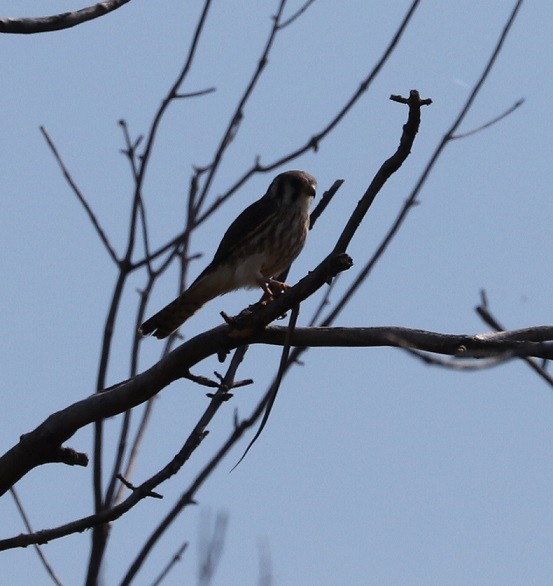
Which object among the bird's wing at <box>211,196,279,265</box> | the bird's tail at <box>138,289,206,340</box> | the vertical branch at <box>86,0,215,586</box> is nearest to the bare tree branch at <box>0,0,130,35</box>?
the vertical branch at <box>86,0,215,586</box>

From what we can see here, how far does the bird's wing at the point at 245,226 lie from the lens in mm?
5730

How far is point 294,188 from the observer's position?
232 inches

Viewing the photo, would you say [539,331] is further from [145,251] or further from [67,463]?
[145,251]

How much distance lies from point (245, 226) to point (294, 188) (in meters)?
0.33

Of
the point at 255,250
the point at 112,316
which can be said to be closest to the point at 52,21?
the point at 112,316

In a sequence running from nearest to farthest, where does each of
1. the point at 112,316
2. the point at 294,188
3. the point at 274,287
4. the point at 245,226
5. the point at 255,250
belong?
the point at 112,316
the point at 274,287
the point at 255,250
the point at 245,226
the point at 294,188

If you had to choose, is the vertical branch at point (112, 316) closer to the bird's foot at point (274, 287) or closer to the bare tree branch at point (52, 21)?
the bird's foot at point (274, 287)

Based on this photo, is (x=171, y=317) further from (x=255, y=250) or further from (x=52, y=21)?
(x=52, y=21)

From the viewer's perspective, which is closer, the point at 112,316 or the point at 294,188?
the point at 112,316

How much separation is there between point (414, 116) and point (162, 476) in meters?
1.09

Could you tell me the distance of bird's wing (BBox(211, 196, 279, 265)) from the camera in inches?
226

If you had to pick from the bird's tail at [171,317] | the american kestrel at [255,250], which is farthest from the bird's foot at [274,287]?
the bird's tail at [171,317]

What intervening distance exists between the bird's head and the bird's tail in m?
0.71

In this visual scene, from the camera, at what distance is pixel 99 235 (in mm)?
4281
